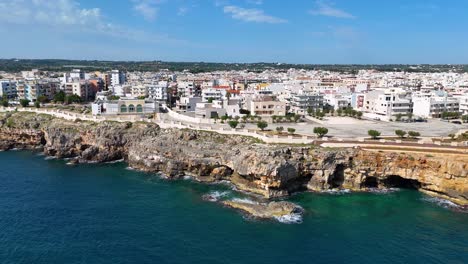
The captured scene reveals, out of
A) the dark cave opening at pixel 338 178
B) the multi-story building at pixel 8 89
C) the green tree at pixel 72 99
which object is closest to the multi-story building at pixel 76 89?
the green tree at pixel 72 99

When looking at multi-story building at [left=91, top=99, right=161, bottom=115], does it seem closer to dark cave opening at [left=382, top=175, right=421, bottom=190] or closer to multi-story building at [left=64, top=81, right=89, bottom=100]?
multi-story building at [left=64, top=81, right=89, bottom=100]

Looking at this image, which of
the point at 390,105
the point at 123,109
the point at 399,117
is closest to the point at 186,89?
the point at 123,109

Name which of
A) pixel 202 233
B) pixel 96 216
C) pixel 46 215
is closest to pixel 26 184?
pixel 46 215

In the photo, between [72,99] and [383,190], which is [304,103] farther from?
[72,99]

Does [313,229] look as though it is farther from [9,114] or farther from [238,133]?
[9,114]

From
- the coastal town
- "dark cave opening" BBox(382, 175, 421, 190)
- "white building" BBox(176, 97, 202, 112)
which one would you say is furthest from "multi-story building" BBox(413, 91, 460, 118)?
"white building" BBox(176, 97, 202, 112)

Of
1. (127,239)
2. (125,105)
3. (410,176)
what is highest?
(125,105)
